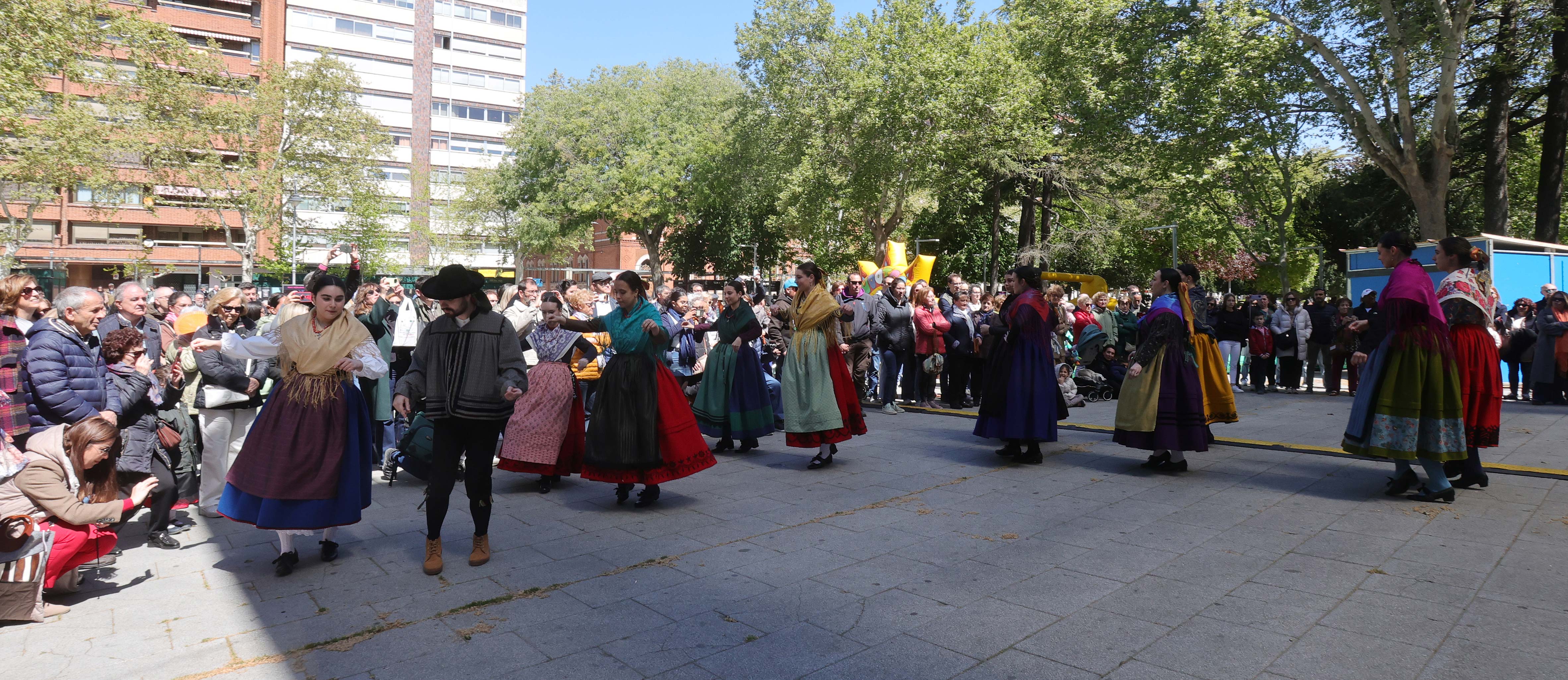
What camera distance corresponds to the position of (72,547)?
177 inches

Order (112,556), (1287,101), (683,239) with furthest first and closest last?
(683,239) → (1287,101) → (112,556)

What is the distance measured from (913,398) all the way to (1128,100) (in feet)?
39.0

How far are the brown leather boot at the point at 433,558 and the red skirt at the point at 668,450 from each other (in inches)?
58.0

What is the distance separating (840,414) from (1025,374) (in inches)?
63.7

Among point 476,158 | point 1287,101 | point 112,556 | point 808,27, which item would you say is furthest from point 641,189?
point 112,556

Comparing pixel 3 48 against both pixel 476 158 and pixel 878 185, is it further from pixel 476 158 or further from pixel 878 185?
pixel 476 158

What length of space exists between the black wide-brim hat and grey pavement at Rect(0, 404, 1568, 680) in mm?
1486

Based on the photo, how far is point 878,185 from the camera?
32.8m

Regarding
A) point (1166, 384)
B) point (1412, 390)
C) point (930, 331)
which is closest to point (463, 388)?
point (1166, 384)

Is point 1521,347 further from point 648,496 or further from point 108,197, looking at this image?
point 108,197

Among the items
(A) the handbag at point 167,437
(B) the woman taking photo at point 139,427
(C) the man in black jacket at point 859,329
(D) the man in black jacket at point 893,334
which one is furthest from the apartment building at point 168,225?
(B) the woman taking photo at point 139,427

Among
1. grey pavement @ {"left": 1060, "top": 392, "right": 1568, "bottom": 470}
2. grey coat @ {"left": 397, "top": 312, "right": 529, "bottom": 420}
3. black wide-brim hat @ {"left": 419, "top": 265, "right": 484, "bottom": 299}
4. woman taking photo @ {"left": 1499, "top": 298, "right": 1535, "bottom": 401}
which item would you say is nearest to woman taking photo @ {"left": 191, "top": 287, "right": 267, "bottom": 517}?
grey coat @ {"left": 397, "top": 312, "right": 529, "bottom": 420}

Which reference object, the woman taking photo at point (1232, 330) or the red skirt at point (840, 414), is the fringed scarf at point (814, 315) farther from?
the woman taking photo at point (1232, 330)

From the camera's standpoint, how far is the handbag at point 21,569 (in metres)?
4.19
